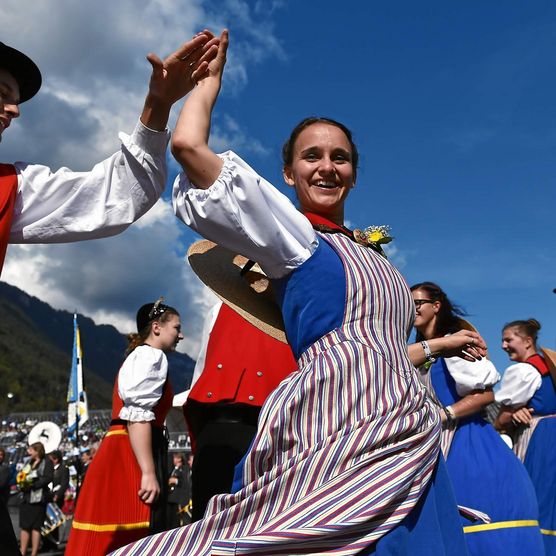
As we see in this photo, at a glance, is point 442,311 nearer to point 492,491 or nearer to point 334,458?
point 492,491

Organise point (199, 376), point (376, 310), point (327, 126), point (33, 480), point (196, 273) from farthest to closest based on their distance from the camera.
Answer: point (33, 480)
point (199, 376)
point (327, 126)
point (196, 273)
point (376, 310)

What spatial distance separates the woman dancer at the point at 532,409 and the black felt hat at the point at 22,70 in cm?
387

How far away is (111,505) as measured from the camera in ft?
12.2

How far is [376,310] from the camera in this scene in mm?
1608

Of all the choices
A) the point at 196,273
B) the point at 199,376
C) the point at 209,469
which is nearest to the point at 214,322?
the point at 199,376

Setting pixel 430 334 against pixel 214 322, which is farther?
pixel 430 334

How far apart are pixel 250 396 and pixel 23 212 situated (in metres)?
1.18

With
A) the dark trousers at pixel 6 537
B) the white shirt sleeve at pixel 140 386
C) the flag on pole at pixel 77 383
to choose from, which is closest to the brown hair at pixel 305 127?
the dark trousers at pixel 6 537

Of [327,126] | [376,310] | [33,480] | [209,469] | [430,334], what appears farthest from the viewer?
[33,480]

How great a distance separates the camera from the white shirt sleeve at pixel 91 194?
77.1 inches

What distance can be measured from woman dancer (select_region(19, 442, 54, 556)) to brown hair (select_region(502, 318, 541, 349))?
8177 mm

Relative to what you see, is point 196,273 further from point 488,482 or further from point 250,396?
point 488,482

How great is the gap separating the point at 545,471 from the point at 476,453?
1.90 metres

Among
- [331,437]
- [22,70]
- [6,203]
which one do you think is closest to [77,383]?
[22,70]
